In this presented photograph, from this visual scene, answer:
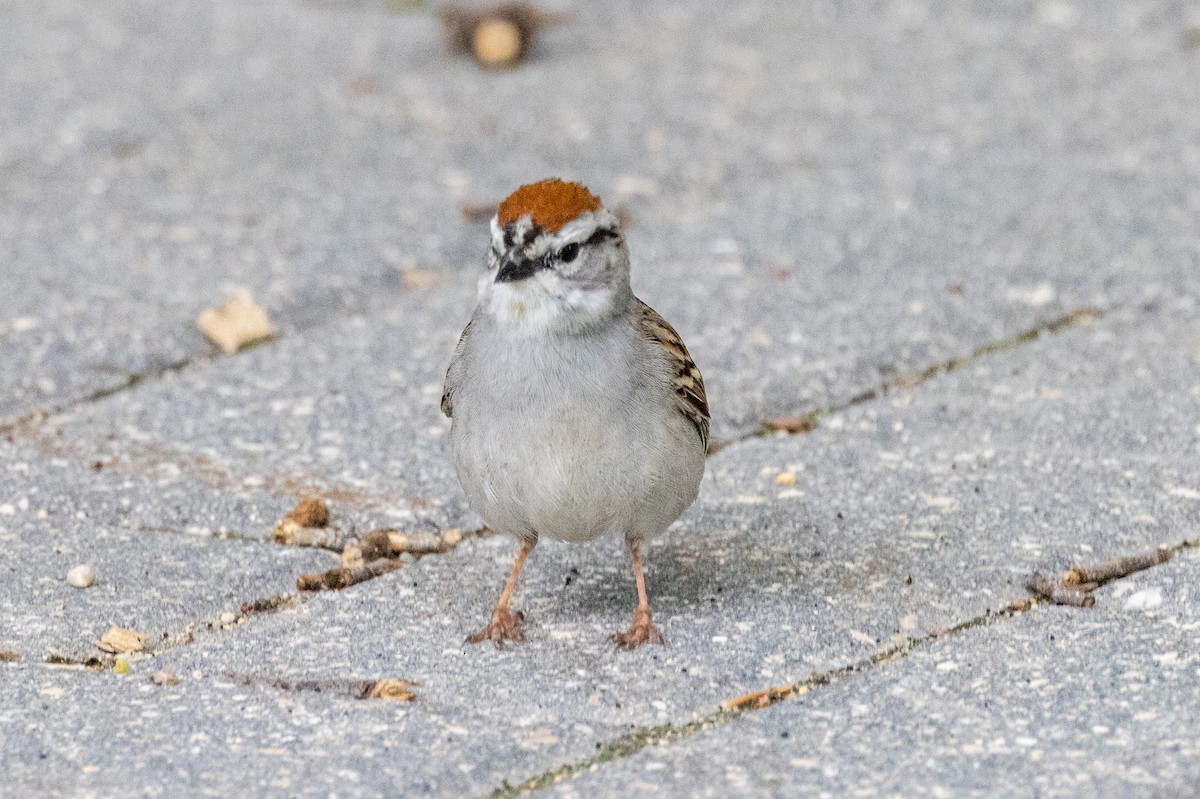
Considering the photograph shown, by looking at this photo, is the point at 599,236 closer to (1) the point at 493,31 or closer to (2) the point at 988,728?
(2) the point at 988,728

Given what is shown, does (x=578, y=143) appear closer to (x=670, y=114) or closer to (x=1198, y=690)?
(x=670, y=114)

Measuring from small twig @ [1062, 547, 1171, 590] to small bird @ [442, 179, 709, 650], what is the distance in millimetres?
1080

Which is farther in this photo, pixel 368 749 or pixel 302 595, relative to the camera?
pixel 302 595

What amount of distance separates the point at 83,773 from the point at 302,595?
3.56ft

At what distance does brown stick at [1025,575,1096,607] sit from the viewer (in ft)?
14.7

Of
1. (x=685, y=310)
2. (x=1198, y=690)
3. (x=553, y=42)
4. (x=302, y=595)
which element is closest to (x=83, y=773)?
(x=302, y=595)

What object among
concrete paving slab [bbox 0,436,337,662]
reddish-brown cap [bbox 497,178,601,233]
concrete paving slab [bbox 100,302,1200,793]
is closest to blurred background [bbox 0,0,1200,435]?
concrete paving slab [bbox 100,302,1200,793]

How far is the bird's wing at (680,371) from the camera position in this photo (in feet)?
14.5

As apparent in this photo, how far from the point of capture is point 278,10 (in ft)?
33.0

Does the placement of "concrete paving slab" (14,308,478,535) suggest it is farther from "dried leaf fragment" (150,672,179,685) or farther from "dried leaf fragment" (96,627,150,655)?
"dried leaf fragment" (150,672,179,685)

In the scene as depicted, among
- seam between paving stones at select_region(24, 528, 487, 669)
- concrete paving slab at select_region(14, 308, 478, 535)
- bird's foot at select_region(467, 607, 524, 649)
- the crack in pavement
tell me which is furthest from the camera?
the crack in pavement

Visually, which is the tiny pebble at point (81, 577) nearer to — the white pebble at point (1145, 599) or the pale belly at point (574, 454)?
the pale belly at point (574, 454)

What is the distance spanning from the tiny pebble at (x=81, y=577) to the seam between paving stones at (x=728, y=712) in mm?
1571

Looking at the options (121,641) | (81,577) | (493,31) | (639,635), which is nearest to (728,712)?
(639,635)
